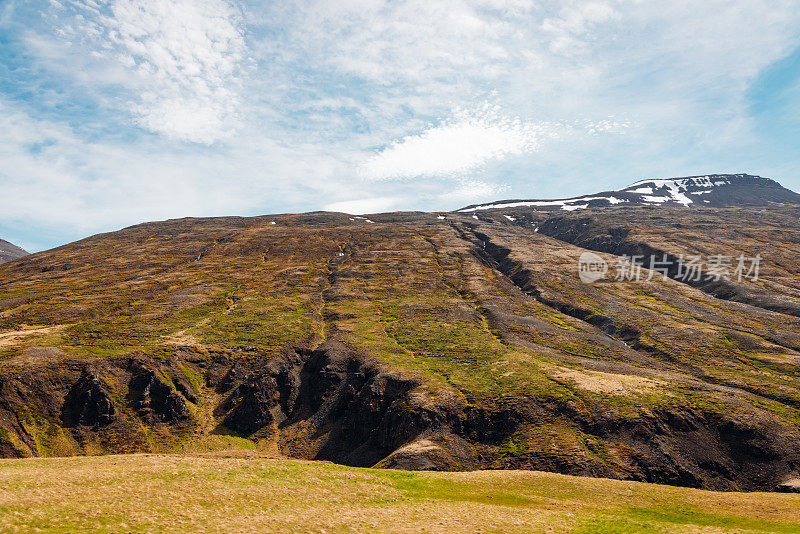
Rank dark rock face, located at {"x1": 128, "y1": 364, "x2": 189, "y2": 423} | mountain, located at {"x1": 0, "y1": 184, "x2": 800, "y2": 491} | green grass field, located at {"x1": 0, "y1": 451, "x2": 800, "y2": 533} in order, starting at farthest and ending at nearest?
dark rock face, located at {"x1": 128, "y1": 364, "x2": 189, "y2": 423} → mountain, located at {"x1": 0, "y1": 184, "x2": 800, "y2": 491} → green grass field, located at {"x1": 0, "y1": 451, "x2": 800, "y2": 533}

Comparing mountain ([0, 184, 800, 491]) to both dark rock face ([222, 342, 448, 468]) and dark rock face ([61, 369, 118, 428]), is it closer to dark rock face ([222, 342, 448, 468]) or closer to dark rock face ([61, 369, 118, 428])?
dark rock face ([61, 369, 118, 428])

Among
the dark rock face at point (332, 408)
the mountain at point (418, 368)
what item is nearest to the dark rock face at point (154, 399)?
the mountain at point (418, 368)

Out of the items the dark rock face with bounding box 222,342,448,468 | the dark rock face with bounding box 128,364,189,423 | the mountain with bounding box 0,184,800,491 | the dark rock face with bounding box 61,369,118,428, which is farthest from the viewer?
the dark rock face with bounding box 128,364,189,423

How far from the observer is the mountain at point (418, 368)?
50.7 m

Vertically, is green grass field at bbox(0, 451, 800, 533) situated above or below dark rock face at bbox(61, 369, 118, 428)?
above

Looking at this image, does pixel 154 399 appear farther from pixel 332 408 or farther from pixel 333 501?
pixel 333 501

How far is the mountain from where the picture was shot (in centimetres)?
5069

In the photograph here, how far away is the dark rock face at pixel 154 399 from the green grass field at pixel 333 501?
25.2 metres

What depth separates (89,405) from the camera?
189 feet

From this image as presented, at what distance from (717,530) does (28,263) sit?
748ft

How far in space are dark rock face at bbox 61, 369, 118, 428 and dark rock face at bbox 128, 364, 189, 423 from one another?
360 cm

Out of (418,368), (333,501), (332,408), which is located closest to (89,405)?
(332,408)

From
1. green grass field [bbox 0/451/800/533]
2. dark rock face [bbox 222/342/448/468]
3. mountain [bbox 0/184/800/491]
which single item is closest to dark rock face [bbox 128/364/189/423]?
mountain [bbox 0/184/800/491]

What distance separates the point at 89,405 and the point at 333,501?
166 ft
